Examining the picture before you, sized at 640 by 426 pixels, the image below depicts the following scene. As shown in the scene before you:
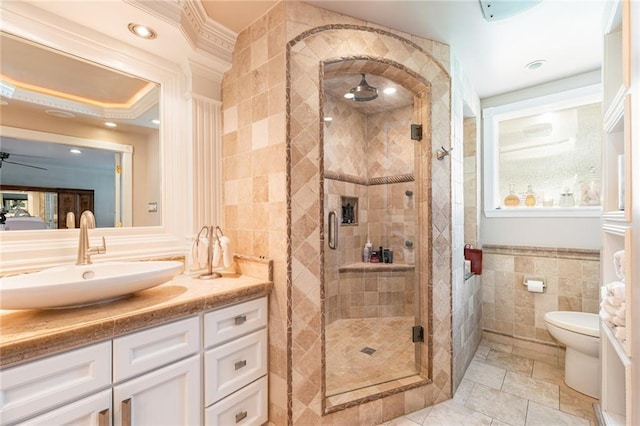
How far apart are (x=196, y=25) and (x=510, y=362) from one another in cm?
343

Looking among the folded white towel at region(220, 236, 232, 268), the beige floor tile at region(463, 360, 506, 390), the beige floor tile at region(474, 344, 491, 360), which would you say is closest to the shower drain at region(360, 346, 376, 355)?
the beige floor tile at region(463, 360, 506, 390)

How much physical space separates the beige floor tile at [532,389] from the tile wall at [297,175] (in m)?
0.55

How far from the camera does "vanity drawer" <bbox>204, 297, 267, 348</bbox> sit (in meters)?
1.34

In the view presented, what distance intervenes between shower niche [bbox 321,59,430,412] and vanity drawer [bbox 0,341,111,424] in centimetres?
159

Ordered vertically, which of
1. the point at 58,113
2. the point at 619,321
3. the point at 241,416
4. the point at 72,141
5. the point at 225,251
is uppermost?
the point at 58,113

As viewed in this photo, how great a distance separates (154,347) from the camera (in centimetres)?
116

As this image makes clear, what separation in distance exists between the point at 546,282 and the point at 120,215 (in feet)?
11.1

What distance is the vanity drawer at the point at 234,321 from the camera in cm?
134

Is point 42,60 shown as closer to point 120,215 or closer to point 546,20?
point 120,215

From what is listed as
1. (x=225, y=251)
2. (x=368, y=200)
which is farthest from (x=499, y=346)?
(x=225, y=251)

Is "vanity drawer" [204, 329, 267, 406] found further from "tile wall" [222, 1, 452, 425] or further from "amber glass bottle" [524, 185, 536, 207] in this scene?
"amber glass bottle" [524, 185, 536, 207]

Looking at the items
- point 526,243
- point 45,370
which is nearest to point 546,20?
point 526,243

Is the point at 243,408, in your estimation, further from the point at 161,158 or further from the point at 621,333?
the point at 621,333

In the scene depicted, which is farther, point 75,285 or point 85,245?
point 85,245
